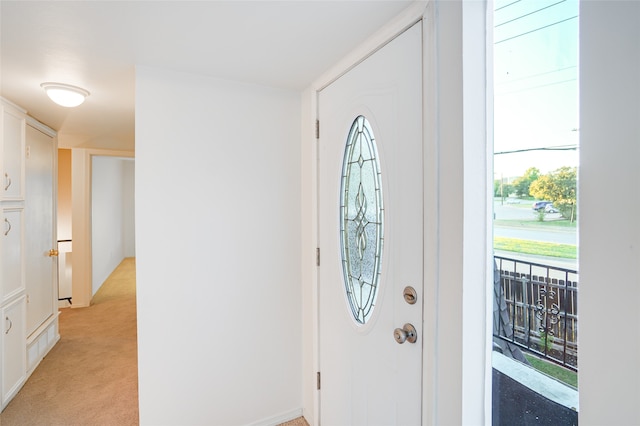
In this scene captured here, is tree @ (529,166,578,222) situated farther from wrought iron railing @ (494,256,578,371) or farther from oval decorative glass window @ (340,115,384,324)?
oval decorative glass window @ (340,115,384,324)

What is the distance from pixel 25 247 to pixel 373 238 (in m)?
2.95

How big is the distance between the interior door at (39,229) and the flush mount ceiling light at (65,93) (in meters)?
0.94

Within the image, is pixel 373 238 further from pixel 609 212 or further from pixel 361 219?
pixel 609 212

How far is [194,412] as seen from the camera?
191 centimetres

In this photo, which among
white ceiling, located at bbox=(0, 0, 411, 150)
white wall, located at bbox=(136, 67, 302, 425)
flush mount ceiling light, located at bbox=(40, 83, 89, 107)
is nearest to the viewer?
white ceiling, located at bbox=(0, 0, 411, 150)

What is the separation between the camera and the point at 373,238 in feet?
4.96

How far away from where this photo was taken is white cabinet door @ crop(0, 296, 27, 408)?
2295mm

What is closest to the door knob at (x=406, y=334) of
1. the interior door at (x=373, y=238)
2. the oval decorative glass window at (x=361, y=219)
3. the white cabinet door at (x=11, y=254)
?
the interior door at (x=373, y=238)

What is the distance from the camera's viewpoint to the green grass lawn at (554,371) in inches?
35.2

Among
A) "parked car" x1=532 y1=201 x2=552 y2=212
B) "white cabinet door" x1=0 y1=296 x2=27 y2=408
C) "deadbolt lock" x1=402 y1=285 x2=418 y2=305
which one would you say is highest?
"parked car" x1=532 y1=201 x2=552 y2=212

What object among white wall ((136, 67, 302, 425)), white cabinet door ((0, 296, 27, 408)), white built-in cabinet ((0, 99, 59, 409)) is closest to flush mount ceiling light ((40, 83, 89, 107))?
white built-in cabinet ((0, 99, 59, 409))

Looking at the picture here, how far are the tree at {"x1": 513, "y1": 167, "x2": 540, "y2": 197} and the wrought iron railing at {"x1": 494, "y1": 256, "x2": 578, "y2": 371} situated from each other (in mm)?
222

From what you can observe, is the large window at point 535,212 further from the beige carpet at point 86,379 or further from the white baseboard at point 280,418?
the beige carpet at point 86,379

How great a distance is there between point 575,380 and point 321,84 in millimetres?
1760
